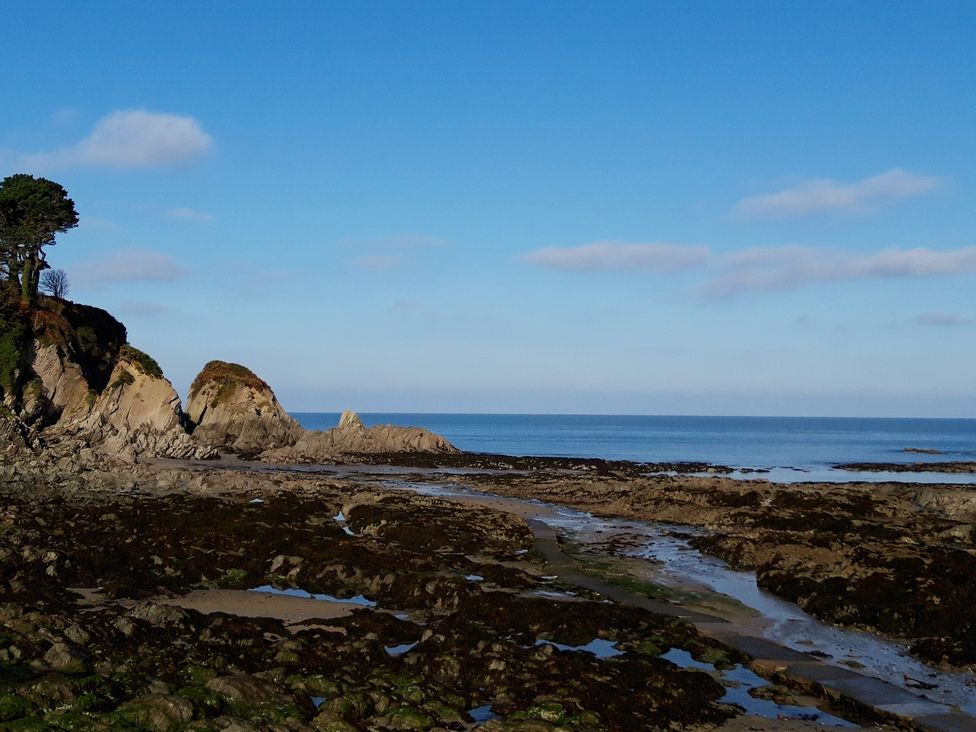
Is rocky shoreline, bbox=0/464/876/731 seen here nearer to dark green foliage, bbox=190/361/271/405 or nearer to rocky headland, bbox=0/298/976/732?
rocky headland, bbox=0/298/976/732

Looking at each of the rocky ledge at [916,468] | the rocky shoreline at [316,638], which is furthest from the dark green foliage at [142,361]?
the rocky ledge at [916,468]

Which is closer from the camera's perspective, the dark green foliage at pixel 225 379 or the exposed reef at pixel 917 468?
the exposed reef at pixel 917 468

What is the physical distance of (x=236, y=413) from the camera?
78688 millimetres

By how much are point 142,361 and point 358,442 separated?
22.7 meters

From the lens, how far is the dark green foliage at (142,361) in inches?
2761

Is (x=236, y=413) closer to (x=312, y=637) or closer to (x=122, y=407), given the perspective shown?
(x=122, y=407)

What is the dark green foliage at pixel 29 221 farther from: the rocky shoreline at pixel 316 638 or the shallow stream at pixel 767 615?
the shallow stream at pixel 767 615

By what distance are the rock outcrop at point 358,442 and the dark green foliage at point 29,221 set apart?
27.4m

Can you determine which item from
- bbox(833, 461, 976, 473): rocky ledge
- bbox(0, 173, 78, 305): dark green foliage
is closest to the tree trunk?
bbox(0, 173, 78, 305): dark green foliage

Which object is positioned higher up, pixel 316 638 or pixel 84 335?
pixel 84 335

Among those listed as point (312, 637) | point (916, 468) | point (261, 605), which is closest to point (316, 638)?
point (312, 637)

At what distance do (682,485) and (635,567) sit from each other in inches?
882

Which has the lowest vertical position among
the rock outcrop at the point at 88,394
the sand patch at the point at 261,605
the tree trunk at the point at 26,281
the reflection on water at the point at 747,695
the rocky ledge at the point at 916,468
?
the rocky ledge at the point at 916,468

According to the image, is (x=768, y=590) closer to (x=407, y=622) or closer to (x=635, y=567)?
(x=635, y=567)
